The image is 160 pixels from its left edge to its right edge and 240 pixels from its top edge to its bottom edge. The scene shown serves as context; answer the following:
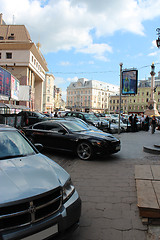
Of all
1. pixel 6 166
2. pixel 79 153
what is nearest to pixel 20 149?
pixel 6 166

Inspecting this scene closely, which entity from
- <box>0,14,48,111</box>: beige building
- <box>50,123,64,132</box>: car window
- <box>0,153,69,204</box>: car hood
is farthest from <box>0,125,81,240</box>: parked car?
<box>0,14,48,111</box>: beige building

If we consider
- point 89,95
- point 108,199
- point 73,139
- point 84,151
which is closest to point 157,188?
point 108,199

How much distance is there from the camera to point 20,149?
3742 millimetres

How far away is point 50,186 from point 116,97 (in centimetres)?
11168

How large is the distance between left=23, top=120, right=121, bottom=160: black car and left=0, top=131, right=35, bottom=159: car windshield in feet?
12.1

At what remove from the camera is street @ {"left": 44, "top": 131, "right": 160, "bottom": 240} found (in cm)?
300

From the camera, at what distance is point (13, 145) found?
148 inches

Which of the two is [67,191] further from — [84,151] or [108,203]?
[84,151]

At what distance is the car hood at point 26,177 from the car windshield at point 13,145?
25cm

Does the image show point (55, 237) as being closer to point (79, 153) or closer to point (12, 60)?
point (79, 153)

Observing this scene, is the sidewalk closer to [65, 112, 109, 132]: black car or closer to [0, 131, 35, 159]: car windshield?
[0, 131, 35, 159]: car windshield

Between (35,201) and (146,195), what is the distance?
2.43 m

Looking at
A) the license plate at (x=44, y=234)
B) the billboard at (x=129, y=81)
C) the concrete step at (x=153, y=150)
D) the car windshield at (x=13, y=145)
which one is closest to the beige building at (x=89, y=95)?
the billboard at (x=129, y=81)

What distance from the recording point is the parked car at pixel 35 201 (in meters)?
2.10
